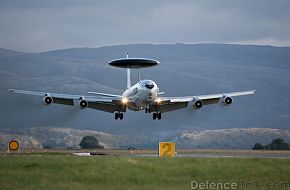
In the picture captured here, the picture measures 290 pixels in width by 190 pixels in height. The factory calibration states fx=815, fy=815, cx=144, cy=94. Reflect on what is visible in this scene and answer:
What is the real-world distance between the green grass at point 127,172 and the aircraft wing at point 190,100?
3667 centimetres

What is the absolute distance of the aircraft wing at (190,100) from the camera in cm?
9594

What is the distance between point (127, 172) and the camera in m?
50.8

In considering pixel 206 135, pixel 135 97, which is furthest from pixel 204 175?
pixel 206 135

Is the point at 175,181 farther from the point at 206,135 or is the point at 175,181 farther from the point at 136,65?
the point at 206,135

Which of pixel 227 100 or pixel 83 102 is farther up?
pixel 227 100

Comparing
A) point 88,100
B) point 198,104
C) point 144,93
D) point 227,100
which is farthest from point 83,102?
point 227,100

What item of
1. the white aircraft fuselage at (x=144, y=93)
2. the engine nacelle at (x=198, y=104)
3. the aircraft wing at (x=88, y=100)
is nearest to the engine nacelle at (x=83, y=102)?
the aircraft wing at (x=88, y=100)

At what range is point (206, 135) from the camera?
616 feet

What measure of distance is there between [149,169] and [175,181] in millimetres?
3488

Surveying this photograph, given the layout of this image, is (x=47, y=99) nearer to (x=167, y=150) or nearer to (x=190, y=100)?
(x=190, y=100)

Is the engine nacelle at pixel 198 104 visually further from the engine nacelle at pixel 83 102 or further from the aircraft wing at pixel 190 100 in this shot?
the engine nacelle at pixel 83 102

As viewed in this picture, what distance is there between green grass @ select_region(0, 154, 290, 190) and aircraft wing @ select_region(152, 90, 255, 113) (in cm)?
3667

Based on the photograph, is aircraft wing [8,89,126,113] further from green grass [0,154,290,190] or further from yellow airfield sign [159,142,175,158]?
green grass [0,154,290,190]

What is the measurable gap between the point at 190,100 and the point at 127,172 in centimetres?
4894
